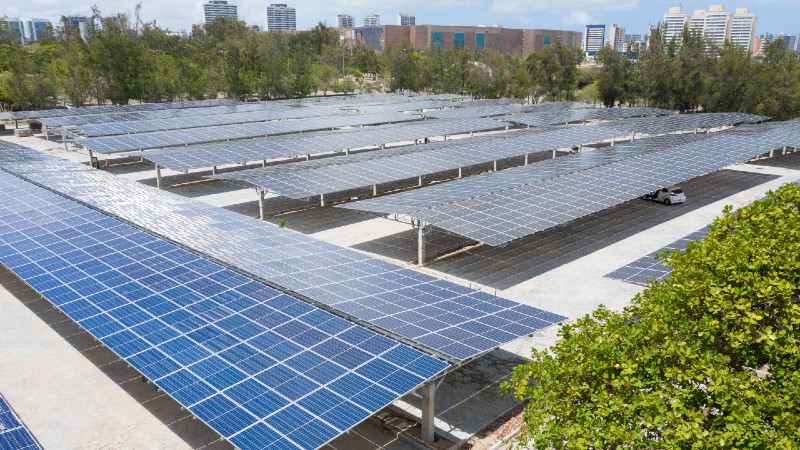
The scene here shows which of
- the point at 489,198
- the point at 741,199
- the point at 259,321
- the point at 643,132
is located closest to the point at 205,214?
the point at 259,321

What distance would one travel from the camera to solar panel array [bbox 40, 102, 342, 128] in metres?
63.3

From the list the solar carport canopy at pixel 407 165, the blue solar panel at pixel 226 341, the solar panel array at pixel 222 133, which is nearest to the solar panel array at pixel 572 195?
the solar carport canopy at pixel 407 165

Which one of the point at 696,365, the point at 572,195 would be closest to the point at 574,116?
the point at 572,195

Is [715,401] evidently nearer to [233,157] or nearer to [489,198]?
[489,198]

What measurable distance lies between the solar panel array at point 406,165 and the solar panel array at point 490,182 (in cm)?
392

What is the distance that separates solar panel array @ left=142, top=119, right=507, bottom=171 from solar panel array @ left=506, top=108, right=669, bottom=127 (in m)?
8.95

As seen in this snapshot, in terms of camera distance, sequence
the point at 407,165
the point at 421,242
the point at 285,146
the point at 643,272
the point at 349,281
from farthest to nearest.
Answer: the point at 285,146 → the point at 407,165 → the point at 421,242 → the point at 643,272 → the point at 349,281

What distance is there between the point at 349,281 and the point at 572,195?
59.9 feet

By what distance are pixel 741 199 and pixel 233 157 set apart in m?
38.3

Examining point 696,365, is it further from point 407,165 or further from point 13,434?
point 407,165

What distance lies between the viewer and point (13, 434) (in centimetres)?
1354

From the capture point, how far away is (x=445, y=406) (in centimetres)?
1819

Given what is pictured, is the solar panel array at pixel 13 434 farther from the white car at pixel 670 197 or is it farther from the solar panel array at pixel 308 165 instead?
the white car at pixel 670 197

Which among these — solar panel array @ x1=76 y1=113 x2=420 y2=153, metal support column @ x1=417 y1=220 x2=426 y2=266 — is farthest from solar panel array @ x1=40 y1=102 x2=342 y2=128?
metal support column @ x1=417 y1=220 x2=426 y2=266
